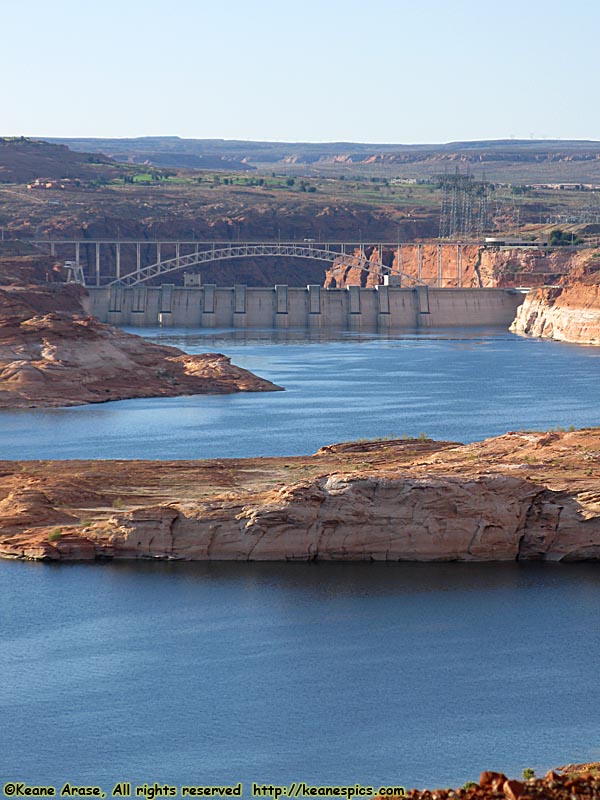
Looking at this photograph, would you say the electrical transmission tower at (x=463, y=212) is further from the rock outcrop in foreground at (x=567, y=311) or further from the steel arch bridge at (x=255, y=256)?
the rock outcrop in foreground at (x=567, y=311)

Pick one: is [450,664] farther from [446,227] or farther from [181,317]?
[446,227]

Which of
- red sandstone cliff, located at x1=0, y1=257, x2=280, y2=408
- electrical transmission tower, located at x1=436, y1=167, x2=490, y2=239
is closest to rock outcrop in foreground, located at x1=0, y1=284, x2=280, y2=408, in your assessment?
red sandstone cliff, located at x1=0, y1=257, x2=280, y2=408

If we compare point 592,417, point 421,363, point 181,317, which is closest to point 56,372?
point 592,417

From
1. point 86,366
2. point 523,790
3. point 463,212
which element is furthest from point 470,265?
point 523,790

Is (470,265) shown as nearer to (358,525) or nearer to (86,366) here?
(86,366)

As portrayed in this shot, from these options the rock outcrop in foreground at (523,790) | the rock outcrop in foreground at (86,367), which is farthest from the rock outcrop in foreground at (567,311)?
the rock outcrop in foreground at (523,790)
